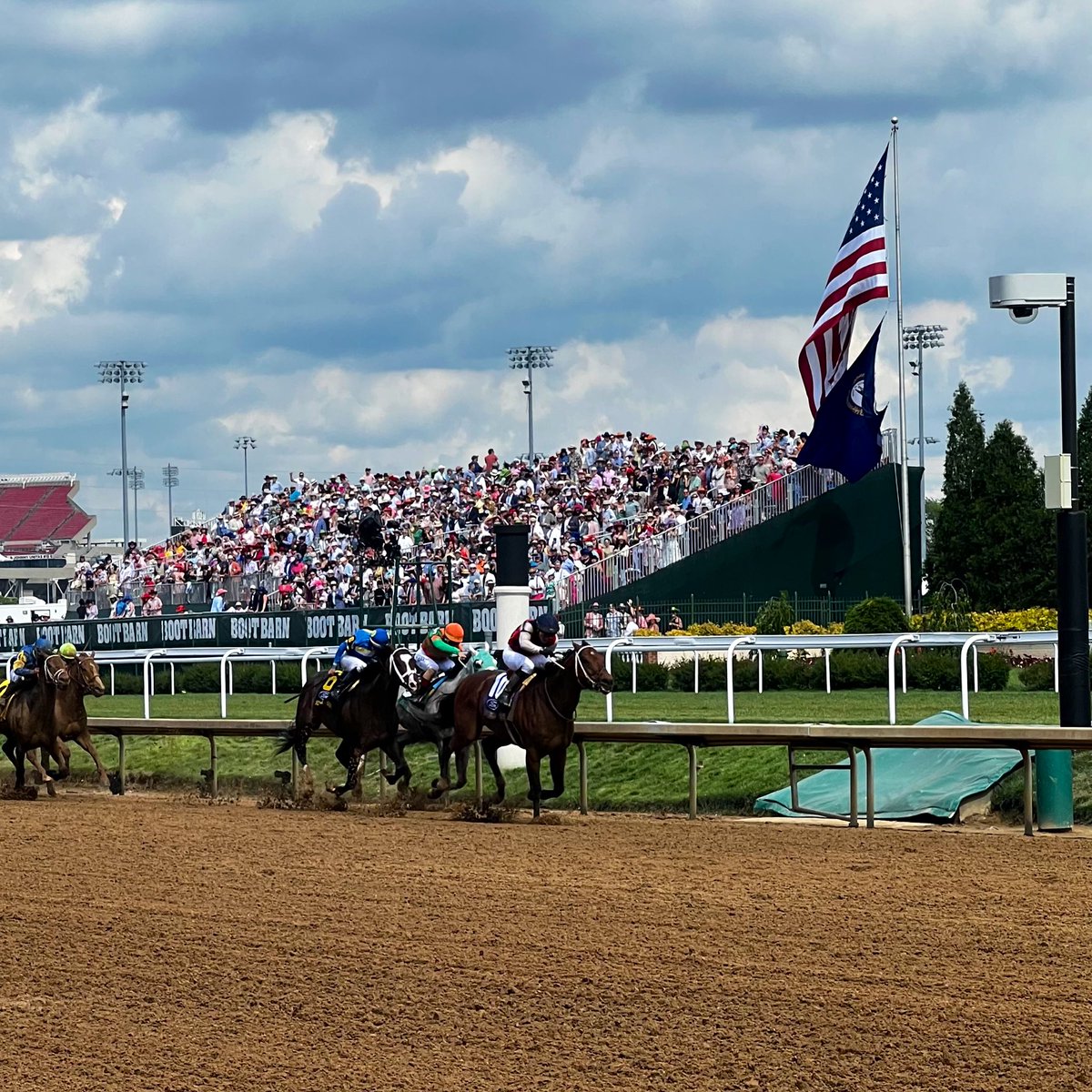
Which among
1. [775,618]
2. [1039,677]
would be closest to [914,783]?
[1039,677]

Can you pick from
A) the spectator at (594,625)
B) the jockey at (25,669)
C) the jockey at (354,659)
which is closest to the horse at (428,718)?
the jockey at (354,659)

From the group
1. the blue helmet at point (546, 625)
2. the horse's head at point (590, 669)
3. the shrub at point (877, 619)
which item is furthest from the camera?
the shrub at point (877, 619)

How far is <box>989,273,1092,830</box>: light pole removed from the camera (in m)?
9.98

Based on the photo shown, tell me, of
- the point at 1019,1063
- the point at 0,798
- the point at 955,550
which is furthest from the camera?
the point at 955,550

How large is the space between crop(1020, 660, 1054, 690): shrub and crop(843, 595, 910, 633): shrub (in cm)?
330

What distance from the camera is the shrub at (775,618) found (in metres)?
24.2

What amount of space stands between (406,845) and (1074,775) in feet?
14.6

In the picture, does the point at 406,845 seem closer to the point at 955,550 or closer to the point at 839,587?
the point at 839,587

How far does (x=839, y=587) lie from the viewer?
28547 mm

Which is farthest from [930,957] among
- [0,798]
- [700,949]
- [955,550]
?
[955,550]

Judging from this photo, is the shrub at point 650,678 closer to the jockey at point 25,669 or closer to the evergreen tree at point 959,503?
the jockey at point 25,669

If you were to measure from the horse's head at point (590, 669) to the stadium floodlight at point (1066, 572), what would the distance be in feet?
8.97

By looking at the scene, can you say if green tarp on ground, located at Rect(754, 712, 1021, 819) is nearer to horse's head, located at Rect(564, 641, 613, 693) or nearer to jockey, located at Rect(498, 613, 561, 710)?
horse's head, located at Rect(564, 641, 613, 693)

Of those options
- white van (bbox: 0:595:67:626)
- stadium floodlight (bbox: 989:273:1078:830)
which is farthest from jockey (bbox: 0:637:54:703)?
white van (bbox: 0:595:67:626)
